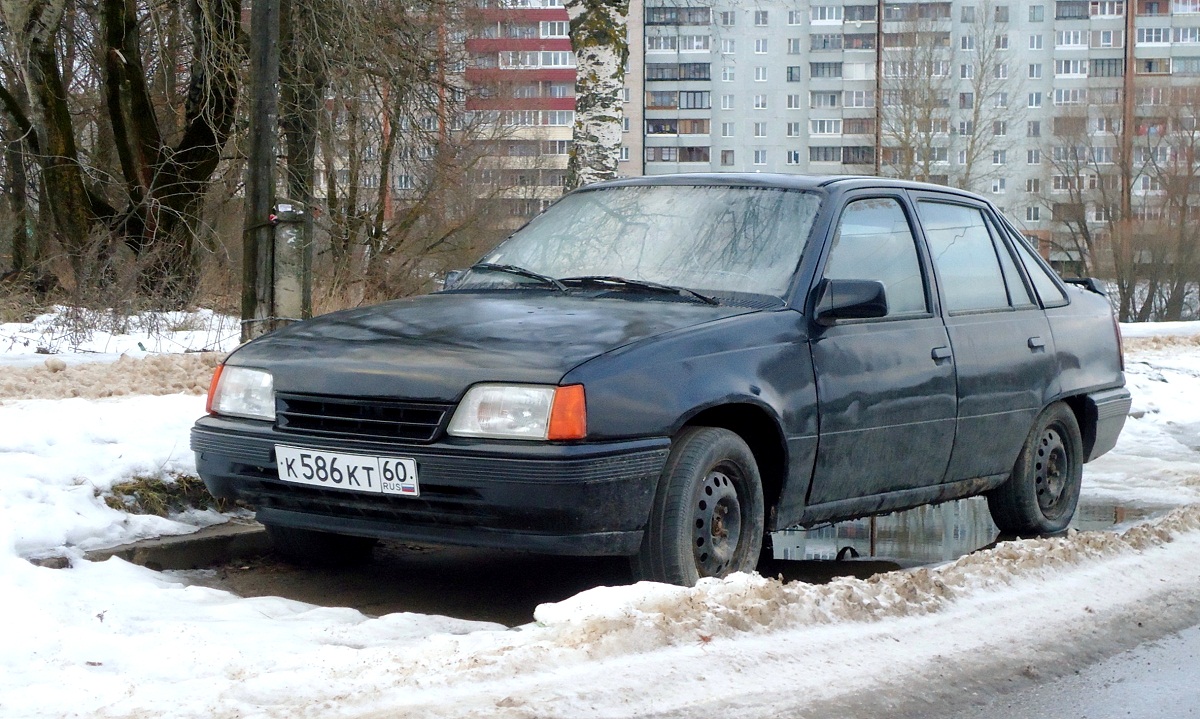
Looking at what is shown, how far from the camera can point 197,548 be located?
18.2ft

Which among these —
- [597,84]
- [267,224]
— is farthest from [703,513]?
[597,84]

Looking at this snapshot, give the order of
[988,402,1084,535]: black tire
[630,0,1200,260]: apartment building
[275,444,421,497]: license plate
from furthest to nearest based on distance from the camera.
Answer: [630,0,1200,260]: apartment building < [988,402,1084,535]: black tire < [275,444,421,497]: license plate

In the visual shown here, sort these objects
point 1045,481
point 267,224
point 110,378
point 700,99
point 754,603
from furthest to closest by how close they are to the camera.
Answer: point 700,99 → point 267,224 → point 110,378 → point 1045,481 → point 754,603

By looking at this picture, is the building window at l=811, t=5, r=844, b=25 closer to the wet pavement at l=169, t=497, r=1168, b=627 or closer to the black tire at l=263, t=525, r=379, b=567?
the wet pavement at l=169, t=497, r=1168, b=627

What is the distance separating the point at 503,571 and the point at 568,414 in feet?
5.46

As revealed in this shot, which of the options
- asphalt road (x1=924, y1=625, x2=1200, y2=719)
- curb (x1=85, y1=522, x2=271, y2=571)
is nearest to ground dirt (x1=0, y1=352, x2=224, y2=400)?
curb (x1=85, y1=522, x2=271, y2=571)

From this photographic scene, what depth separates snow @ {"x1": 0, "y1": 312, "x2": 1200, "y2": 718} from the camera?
347cm

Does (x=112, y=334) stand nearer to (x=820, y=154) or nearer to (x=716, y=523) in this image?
(x=716, y=523)

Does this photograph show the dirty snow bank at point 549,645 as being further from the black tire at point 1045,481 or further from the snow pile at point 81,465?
the black tire at point 1045,481

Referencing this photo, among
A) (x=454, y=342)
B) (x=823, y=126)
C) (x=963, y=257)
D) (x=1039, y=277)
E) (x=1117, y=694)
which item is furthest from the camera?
(x=823, y=126)

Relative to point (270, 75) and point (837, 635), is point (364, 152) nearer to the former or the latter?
point (270, 75)

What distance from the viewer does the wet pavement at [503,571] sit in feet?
16.7

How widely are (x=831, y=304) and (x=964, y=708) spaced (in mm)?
1816

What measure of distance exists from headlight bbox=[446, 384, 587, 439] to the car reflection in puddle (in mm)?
1762
